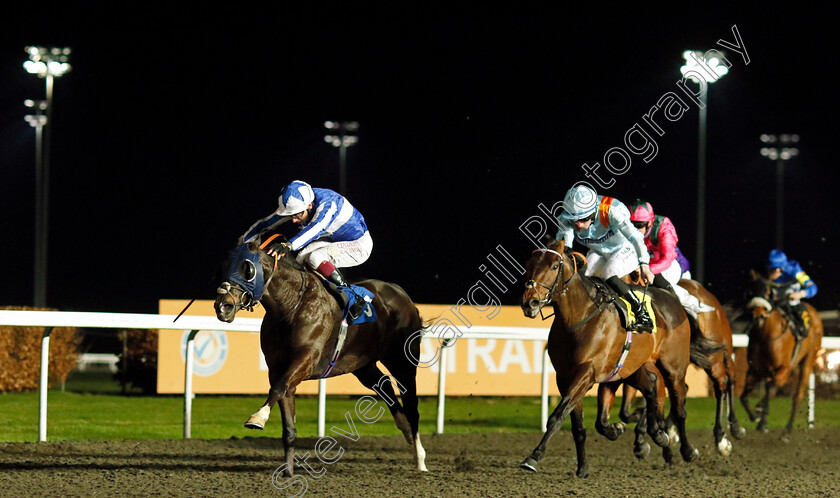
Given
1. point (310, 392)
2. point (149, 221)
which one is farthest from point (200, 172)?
point (310, 392)

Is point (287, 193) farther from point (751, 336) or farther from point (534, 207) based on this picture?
point (751, 336)

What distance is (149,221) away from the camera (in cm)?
3372

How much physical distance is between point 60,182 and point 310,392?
26.1 m

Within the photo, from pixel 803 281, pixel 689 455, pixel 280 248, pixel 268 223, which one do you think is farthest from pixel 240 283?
pixel 803 281

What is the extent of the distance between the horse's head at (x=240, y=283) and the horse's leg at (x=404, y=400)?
46.4 inches

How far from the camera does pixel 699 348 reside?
7.27 m

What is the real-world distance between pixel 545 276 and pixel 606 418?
1446mm

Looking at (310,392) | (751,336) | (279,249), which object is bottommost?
(310,392)

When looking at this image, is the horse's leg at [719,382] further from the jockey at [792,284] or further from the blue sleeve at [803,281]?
the blue sleeve at [803,281]

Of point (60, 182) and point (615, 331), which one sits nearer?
point (615, 331)

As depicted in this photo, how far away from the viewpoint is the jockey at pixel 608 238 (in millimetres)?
5879

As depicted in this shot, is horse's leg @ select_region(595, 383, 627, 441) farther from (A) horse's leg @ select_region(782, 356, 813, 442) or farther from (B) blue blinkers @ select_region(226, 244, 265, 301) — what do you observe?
(A) horse's leg @ select_region(782, 356, 813, 442)

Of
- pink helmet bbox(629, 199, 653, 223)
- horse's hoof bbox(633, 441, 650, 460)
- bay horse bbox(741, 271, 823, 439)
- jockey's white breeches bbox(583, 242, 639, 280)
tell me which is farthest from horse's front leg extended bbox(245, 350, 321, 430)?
bay horse bbox(741, 271, 823, 439)

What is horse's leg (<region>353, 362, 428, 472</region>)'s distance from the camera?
593 centimetres
